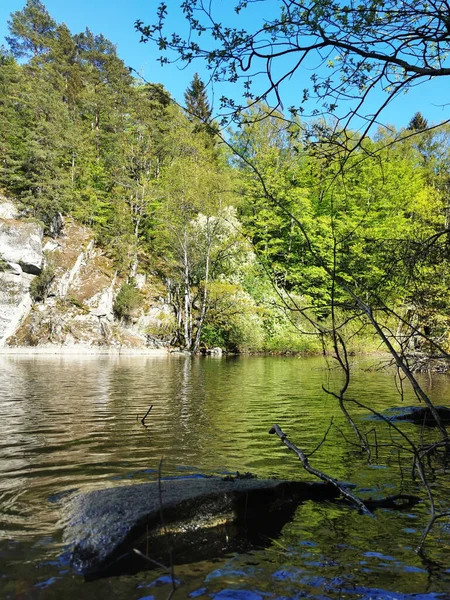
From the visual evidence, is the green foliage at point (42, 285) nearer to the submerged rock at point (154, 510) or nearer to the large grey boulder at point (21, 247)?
the large grey boulder at point (21, 247)

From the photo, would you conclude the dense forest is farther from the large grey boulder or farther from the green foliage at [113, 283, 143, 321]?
the large grey boulder

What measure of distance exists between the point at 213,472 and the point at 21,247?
30849 mm

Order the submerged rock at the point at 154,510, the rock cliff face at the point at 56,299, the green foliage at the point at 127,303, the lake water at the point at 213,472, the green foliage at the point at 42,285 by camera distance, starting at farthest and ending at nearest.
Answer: the green foliage at the point at 127,303
the green foliage at the point at 42,285
the rock cliff face at the point at 56,299
the submerged rock at the point at 154,510
the lake water at the point at 213,472

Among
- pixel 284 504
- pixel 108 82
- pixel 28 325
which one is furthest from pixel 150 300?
pixel 284 504

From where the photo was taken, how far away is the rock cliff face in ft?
99.8

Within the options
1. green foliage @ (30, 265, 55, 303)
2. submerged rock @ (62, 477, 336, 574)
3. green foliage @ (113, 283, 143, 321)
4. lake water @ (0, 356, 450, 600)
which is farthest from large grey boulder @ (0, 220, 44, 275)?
submerged rock @ (62, 477, 336, 574)

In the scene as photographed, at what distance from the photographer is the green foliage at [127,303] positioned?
3312 cm

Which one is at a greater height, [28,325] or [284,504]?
[28,325]

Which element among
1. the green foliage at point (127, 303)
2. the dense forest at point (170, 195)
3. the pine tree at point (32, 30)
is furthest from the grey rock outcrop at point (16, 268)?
the pine tree at point (32, 30)

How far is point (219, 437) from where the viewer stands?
7.46 m

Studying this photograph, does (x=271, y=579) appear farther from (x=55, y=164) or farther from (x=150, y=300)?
(x=55, y=164)

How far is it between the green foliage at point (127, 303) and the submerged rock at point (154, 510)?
29.6 meters

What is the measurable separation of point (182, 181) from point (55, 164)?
12.6m

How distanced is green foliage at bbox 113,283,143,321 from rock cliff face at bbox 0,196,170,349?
1.51 ft
